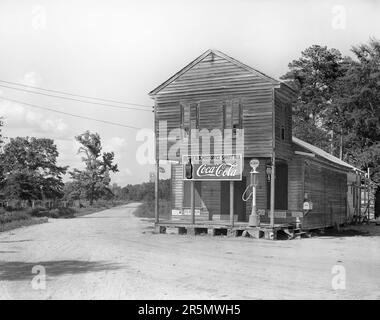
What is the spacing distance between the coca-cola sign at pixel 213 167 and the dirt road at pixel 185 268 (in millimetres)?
3076

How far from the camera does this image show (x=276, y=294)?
952cm

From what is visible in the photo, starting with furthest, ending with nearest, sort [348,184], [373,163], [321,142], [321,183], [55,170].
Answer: [55,170] < [321,142] < [373,163] < [348,184] < [321,183]

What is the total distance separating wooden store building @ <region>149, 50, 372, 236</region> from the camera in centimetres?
2225

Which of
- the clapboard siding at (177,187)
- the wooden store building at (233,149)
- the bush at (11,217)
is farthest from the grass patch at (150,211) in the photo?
the wooden store building at (233,149)

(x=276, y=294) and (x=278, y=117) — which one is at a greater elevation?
(x=278, y=117)

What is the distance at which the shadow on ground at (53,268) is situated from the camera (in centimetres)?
1151

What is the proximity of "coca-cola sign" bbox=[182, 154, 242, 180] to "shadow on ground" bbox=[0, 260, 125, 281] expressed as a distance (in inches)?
382

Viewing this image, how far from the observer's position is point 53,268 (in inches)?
494

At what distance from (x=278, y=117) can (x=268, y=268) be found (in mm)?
11077

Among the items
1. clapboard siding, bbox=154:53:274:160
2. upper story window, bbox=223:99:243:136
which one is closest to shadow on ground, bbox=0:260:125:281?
clapboard siding, bbox=154:53:274:160

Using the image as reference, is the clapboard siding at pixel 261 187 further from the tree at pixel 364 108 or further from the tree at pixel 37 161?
the tree at pixel 37 161

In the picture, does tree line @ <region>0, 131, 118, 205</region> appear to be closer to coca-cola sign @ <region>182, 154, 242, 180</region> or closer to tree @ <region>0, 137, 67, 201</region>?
tree @ <region>0, 137, 67, 201</region>

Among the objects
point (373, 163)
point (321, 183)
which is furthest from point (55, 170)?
point (321, 183)
